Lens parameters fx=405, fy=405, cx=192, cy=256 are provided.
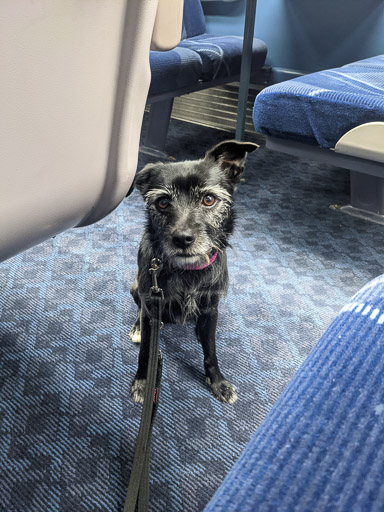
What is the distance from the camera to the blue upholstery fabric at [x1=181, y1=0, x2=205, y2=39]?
3.19 meters

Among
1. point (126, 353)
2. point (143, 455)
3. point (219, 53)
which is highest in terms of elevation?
point (219, 53)

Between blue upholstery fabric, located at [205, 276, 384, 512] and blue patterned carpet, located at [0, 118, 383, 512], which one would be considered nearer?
blue upholstery fabric, located at [205, 276, 384, 512]

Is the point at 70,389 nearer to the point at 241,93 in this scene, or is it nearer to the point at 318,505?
the point at 318,505

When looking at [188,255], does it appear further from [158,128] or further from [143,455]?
[158,128]

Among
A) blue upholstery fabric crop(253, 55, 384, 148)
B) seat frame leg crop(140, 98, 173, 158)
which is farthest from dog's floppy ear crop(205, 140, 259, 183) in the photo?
seat frame leg crop(140, 98, 173, 158)

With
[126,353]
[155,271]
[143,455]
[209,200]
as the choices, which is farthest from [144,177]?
[143,455]

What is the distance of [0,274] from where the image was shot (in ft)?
5.62

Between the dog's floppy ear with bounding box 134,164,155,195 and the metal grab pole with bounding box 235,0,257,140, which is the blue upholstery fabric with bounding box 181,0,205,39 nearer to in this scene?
the metal grab pole with bounding box 235,0,257,140

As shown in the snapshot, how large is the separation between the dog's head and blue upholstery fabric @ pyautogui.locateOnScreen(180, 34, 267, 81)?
1.72m

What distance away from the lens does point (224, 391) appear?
1.23 meters

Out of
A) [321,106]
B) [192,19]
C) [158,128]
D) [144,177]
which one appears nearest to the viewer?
[144,177]

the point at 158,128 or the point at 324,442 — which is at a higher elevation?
the point at 324,442

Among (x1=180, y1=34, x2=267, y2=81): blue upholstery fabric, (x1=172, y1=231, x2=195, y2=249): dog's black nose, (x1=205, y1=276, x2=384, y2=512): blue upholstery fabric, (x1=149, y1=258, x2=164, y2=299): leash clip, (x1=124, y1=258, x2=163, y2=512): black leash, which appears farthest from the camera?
(x1=180, y1=34, x2=267, y2=81): blue upholstery fabric

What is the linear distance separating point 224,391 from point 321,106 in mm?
1254
